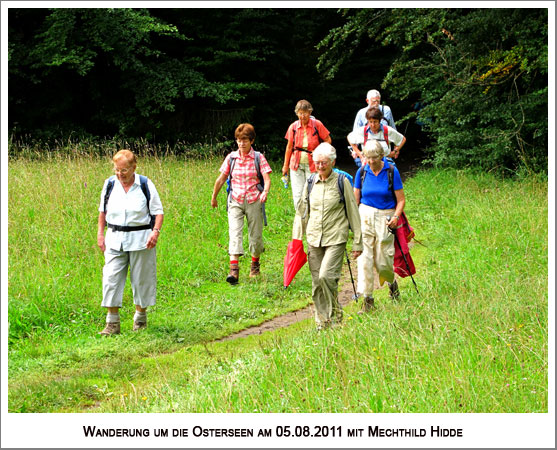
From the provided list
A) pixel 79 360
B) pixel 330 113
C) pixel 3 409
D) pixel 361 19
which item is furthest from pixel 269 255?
pixel 330 113

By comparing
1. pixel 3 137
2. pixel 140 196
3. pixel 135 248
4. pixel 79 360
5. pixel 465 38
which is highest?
pixel 465 38

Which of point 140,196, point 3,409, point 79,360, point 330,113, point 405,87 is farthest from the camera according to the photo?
point 330,113

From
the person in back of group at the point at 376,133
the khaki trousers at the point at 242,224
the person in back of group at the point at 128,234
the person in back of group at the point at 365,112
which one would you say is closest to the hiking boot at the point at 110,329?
the person in back of group at the point at 128,234

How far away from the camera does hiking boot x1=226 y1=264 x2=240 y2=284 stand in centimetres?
893

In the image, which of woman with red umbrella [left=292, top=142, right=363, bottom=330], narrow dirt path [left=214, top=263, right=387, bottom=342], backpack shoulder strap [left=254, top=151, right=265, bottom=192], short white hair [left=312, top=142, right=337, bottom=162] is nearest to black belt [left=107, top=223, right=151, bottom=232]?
narrow dirt path [left=214, top=263, right=387, bottom=342]

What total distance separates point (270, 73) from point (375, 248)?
1569cm

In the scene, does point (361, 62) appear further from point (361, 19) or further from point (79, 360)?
point (79, 360)

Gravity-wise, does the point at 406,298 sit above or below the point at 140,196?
below

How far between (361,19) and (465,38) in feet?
7.74

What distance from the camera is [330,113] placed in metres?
24.5

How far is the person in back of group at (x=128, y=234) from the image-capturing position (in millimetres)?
6852

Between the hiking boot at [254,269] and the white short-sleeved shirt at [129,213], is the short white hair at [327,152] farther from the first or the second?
the hiking boot at [254,269]

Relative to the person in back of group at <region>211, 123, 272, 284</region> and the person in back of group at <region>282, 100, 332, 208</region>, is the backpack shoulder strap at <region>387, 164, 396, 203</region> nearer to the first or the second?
the person in back of group at <region>211, 123, 272, 284</region>

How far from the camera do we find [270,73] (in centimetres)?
2200
